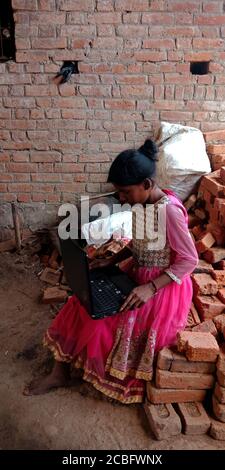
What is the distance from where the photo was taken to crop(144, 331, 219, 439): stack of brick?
2191mm

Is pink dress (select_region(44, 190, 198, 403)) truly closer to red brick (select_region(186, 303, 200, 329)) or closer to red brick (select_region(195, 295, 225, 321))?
red brick (select_region(186, 303, 200, 329))

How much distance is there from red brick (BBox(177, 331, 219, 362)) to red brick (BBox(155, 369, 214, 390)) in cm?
12

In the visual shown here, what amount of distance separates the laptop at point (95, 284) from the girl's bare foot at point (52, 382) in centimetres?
57

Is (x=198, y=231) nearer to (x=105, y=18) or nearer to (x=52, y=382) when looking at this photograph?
(x=52, y=382)

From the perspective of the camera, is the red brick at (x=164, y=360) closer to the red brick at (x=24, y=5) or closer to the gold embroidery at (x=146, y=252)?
the gold embroidery at (x=146, y=252)

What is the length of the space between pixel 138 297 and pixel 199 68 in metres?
2.96

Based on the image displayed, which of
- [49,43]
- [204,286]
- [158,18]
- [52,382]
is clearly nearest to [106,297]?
[52,382]

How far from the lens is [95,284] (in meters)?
2.35

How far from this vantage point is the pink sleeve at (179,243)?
211 centimetres

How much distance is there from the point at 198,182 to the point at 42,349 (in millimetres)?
2209

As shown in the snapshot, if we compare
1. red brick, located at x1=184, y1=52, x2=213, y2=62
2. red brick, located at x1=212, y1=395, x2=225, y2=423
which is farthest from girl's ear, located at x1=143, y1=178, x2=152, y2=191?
red brick, located at x1=184, y1=52, x2=213, y2=62

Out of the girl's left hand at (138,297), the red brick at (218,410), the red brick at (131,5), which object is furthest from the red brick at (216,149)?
the red brick at (218,410)

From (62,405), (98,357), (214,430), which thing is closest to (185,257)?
(98,357)

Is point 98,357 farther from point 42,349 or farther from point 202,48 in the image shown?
point 202,48
